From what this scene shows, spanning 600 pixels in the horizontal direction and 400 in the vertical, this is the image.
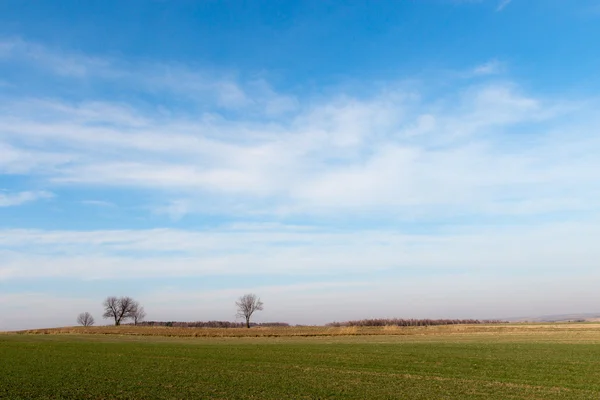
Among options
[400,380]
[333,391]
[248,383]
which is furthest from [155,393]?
[400,380]

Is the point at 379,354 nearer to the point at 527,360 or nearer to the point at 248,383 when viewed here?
the point at 527,360

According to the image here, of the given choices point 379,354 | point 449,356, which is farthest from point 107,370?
point 449,356

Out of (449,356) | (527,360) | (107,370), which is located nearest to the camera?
(107,370)

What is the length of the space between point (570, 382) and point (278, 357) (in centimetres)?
2156

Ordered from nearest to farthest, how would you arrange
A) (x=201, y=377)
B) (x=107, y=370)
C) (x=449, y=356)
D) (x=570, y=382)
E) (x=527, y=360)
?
1. (x=570, y=382)
2. (x=201, y=377)
3. (x=107, y=370)
4. (x=527, y=360)
5. (x=449, y=356)

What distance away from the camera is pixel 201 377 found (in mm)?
27938

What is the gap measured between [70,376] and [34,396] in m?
6.89

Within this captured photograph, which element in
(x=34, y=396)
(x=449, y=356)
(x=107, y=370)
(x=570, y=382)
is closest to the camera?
(x=34, y=396)

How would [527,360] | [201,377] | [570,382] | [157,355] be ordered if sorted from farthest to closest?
1. [157,355]
2. [527,360]
3. [201,377]
4. [570,382]

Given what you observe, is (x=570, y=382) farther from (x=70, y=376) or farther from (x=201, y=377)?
(x=70, y=376)

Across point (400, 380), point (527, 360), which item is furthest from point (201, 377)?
point (527, 360)

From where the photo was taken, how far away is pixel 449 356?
1545 inches

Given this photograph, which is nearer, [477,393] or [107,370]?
[477,393]

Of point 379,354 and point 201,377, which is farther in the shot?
point 379,354
